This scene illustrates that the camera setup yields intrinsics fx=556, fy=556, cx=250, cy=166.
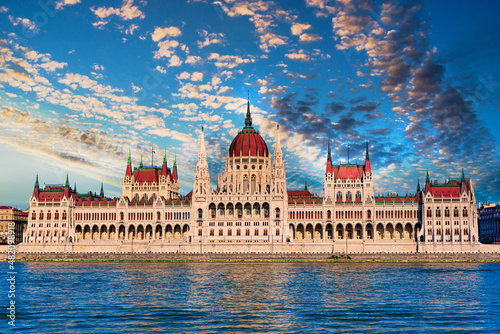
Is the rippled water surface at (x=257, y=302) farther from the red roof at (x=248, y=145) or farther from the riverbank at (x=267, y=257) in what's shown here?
the red roof at (x=248, y=145)

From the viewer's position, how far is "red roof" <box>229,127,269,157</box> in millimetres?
166500

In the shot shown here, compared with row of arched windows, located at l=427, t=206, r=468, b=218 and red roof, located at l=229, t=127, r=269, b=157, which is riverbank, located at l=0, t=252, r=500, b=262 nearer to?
row of arched windows, located at l=427, t=206, r=468, b=218

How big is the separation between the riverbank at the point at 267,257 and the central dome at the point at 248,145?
134 feet

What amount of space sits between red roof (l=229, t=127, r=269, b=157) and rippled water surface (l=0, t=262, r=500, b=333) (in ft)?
248

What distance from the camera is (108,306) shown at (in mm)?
58469

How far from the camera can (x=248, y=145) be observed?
168 meters

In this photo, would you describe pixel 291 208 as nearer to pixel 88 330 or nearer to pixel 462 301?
pixel 462 301

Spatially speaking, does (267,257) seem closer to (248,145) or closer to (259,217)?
(259,217)

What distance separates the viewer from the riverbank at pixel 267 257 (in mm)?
129000

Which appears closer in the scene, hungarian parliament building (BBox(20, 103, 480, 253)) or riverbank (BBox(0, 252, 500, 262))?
riverbank (BBox(0, 252, 500, 262))

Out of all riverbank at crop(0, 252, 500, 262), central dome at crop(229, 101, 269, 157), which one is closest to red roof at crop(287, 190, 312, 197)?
central dome at crop(229, 101, 269, 157)

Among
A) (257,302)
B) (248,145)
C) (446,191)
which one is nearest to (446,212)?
(446,191)

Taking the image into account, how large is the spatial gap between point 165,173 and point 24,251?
153 ft

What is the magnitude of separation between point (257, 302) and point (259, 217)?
289 ft
